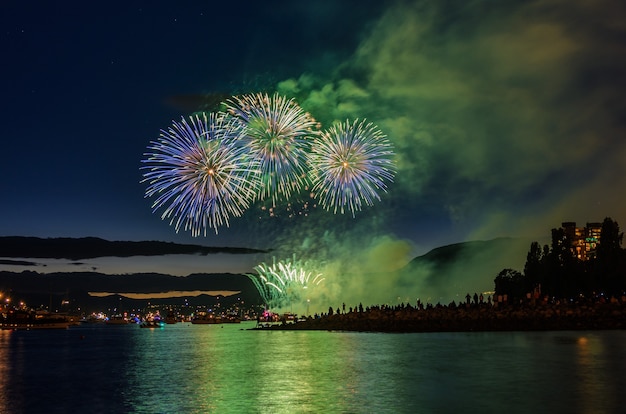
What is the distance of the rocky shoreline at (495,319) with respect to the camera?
281 feet

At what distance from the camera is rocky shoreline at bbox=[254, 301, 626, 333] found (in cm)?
8575

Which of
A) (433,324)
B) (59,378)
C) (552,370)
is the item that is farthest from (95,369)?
(433,324)

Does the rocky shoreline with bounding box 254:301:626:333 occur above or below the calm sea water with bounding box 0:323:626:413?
above

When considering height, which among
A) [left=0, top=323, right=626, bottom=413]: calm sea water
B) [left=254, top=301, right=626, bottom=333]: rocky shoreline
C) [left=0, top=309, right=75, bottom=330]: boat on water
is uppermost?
[left=254, top=301, right=626, bottom=333]: rocky shoreline

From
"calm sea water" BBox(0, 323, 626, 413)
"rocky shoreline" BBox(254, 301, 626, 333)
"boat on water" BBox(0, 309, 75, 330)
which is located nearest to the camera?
"calm sea water" BBox(0, 323, 626, 413)

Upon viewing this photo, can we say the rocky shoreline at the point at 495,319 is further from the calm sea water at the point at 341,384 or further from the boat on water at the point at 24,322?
the boat on water at the point at 24,322

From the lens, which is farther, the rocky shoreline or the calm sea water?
the rocky shoreline

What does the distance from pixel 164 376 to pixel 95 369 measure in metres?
10.8

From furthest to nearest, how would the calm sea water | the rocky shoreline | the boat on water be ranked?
the boat on water, the rocky shoreline, the calm sea water

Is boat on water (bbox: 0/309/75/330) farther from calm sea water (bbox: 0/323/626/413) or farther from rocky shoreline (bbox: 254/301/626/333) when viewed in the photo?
calm sea water (bbox: 0/323/626/413)

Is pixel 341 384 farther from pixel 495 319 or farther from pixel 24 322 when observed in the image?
pixel 24 322

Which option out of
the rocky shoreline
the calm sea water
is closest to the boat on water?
the rocky shoreline

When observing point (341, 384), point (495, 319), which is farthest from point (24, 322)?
point (341, 384)

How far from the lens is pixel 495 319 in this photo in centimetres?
9050
